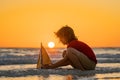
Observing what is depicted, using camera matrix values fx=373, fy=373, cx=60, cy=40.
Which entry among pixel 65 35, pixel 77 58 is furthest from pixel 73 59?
pixel 65 35

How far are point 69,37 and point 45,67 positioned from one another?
109cm

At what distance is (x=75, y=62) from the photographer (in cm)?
1014

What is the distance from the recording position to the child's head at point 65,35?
10.3 meters

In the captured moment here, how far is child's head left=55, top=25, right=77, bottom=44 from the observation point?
405 inches

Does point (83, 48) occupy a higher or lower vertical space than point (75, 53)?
higher

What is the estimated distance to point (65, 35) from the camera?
10305 mm

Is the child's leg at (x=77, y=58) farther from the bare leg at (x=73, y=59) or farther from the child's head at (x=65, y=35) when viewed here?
the child's head at (x=65, y=35)

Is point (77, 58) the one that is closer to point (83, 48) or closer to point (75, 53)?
point (75, 53)

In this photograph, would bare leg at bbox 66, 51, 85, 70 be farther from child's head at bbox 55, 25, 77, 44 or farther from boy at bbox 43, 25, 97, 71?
child's head at bbox 55, 25, 77, 44

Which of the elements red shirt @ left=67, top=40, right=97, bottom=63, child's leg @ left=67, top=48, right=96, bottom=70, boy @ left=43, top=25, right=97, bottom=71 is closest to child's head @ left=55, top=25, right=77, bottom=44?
boy @ left=43, top=25, right=97, bottom=71

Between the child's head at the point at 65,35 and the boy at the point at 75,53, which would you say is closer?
the boy at the point at 75,53

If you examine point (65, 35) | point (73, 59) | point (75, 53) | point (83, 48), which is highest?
point (65, 35)

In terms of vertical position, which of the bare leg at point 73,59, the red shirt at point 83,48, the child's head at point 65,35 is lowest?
the bare leg at point 73,59

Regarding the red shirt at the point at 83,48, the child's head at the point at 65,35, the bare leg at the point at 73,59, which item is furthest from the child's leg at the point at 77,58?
the child's head at the point at 65,35
